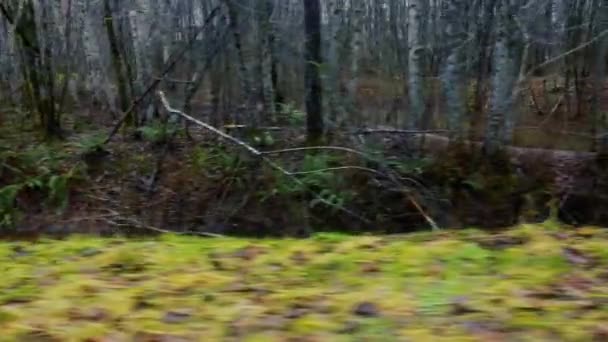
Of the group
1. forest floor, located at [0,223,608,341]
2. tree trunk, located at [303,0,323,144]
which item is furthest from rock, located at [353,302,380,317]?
tree trunk, located at [303,0,323,144]

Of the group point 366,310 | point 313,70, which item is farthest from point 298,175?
point 366,310

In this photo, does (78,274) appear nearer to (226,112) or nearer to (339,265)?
(339,265)

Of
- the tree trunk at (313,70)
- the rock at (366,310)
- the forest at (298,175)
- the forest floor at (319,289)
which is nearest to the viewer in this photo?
the forest floor at (319,289)

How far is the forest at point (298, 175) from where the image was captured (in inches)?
158

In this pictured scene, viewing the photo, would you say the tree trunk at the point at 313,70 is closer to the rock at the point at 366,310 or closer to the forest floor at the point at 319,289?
the forest floor at the point at 319,289

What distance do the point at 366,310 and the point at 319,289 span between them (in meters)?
0.46

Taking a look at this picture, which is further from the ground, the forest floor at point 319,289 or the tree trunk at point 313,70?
the tree trunk at point 313,70

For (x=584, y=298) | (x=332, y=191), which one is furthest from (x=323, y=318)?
(x=332, y=191)

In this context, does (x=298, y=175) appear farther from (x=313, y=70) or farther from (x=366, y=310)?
(x=366, y=310)

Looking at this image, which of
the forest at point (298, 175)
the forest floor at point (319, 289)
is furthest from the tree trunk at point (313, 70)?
the forest floor at point (319, 289)

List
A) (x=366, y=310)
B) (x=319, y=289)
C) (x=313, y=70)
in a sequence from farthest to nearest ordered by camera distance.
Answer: (x=313, y=70), (x=319, y=289), (x=366, y=310)

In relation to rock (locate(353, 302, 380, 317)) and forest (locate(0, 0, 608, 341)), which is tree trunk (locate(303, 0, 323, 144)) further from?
rock (locate(353, 302, 380, 317))

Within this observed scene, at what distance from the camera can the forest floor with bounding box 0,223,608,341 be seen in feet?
12.2

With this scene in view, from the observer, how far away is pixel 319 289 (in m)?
4.33
